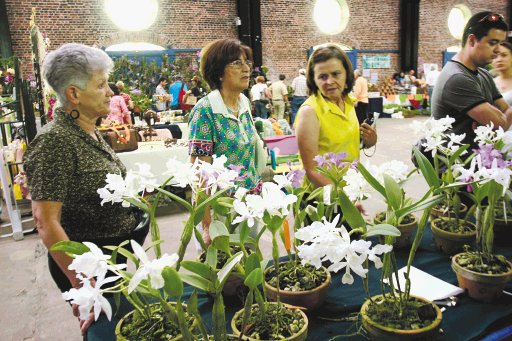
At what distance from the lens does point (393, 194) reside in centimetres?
97

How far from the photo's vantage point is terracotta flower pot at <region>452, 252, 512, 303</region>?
3.62 ft

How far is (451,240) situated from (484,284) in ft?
0.97

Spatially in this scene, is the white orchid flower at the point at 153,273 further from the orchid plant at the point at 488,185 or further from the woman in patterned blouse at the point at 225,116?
the woman in patterned blouse at the point at 225,116

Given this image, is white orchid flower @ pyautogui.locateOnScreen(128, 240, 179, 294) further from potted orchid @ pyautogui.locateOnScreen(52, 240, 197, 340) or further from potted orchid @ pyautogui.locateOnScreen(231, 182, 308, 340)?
potted orchid @ pyautogui.locateOnScreen(231, 182, 308, 340)

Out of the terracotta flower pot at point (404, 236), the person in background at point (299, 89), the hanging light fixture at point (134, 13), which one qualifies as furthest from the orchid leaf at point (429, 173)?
the hanging light fixture at point (134, 13)

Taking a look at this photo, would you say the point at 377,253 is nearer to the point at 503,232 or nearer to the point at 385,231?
the point at 385,231

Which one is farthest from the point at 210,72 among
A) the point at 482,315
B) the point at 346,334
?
the point at 482,315

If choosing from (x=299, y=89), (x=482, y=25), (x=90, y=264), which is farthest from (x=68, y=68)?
(x=299, y=89)

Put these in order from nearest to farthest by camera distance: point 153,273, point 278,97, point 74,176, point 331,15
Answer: point 153,273 < point 74,176 < point 278,97 < point 331,15

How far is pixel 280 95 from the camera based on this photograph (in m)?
9.59

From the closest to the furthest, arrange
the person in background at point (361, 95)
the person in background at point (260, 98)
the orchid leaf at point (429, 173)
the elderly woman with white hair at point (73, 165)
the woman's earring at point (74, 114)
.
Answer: the orchid leaf at point (429, 173) < the elderly woman with white hair at point (73, 165) < the woman's earring at point (74, 114) < the person in background at point (260, 98) < the person in background at point (361, 95)

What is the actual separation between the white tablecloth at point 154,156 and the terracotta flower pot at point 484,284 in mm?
3150

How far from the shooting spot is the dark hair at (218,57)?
1.74 metres

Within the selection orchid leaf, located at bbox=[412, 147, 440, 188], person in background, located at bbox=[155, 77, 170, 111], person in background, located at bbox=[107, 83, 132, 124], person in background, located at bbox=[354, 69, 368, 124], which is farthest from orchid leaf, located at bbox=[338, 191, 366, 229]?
person in background, located at bbox=[354, 69, 368, 124]
